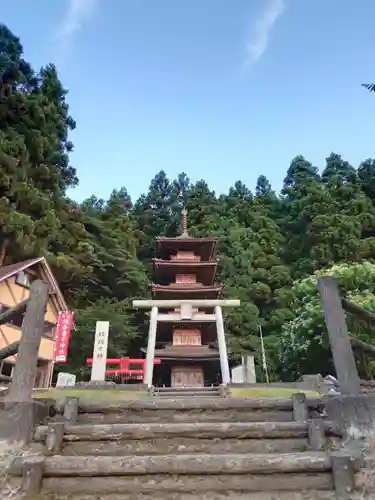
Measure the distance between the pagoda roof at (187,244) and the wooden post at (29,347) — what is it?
52.1 ft

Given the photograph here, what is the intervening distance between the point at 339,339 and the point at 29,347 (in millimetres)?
3175

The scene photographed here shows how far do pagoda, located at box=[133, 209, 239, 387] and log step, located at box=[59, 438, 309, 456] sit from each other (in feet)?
31.9

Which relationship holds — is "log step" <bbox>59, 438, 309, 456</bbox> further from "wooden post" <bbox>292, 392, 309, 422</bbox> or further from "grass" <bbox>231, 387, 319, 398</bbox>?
"grass" <bbox>231, 387, 319, 398</bbox>

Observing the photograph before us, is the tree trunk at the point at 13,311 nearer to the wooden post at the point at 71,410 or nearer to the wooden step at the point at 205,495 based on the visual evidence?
the wooden post at the point at 71,410

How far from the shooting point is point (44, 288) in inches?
160

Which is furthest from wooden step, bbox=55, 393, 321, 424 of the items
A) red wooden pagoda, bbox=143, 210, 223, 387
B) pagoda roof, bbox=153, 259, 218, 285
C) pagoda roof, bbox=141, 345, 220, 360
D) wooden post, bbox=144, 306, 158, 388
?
pagoda roof, bbox=153, 259, 218, 285

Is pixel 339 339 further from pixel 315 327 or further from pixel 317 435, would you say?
pixel 315 327

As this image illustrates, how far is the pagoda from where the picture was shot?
50.3 feet

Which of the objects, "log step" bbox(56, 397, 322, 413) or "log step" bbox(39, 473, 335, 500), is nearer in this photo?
"log step" bbox(39, 473, 335, 500)

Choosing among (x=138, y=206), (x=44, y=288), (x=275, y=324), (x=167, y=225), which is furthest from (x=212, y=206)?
(x=44, y=288)

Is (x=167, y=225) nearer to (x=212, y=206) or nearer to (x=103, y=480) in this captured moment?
(x=212, y=206)

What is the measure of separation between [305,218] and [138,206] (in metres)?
16.9

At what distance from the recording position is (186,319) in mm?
15312

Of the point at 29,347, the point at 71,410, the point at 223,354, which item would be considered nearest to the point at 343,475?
the point at 71,410
